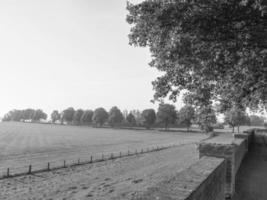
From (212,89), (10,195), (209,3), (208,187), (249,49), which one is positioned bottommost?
(10,195)

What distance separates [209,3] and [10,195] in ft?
45.5

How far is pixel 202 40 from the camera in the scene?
5.41m

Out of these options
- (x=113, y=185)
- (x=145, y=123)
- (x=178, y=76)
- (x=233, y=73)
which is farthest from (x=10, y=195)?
(x=145, y=123)

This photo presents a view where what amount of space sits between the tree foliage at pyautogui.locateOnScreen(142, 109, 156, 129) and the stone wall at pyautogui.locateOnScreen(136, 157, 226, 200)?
9275cm

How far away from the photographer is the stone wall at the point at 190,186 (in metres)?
2.83

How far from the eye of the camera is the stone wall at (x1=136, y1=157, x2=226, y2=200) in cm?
283

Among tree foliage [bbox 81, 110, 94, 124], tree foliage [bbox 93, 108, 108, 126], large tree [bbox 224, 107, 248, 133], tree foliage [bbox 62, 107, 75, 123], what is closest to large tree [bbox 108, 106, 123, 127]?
tree foliage [bbox 93, 108, 108, 126]

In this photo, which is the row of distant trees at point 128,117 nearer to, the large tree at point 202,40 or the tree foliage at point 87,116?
the tree foliage at point 87,116

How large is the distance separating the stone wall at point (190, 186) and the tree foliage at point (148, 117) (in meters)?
92.7

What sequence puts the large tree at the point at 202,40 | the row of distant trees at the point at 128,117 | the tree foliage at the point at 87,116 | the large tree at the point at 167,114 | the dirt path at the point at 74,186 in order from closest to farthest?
the large tree at the point at 202,40, the dirt path at the point at 74,186, the large tree at the point at 167,114, the row of distant trees at the point at 128,117, the tree foliage at the point at 87,116

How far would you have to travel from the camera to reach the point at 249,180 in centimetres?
878

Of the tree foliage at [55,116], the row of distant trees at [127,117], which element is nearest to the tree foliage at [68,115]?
the row of distant trees at [127,117]

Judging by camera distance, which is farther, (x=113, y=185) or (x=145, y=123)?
(x=145, y=123)

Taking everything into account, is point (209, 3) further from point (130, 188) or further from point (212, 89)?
point (130, 188)
